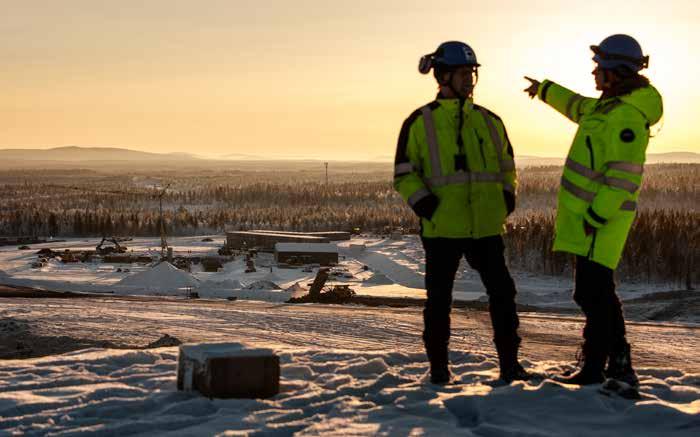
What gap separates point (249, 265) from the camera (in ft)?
89.4

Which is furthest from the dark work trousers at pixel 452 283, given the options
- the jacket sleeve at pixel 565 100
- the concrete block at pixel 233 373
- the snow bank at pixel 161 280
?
the snow bank at pixel 161 280

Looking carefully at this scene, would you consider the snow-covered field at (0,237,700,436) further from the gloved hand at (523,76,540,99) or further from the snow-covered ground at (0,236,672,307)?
the snow-covered ground at (0,236,672,307)

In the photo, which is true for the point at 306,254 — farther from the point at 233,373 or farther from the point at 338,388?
the point at 233,373

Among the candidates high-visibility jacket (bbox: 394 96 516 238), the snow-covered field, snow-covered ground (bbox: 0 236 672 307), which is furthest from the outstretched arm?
snow-covered ground (bbox: 0 236 672 307)

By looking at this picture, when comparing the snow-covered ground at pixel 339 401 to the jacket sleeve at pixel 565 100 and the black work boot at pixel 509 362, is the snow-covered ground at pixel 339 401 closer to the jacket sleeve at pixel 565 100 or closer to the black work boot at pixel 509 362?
the black work boot at pixel 509 362

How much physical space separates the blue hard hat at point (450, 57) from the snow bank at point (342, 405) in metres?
2.10

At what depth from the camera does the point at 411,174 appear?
668cm

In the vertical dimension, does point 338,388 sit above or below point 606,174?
below

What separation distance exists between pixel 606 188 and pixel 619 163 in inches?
6.9

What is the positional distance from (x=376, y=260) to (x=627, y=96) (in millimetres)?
23149

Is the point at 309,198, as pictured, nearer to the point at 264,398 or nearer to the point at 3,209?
the point at 3,209

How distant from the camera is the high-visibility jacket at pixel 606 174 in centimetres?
637

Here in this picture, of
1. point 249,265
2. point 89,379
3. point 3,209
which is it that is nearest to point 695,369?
point 89,379

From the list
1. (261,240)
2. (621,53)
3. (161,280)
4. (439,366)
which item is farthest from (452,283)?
(261,240)
